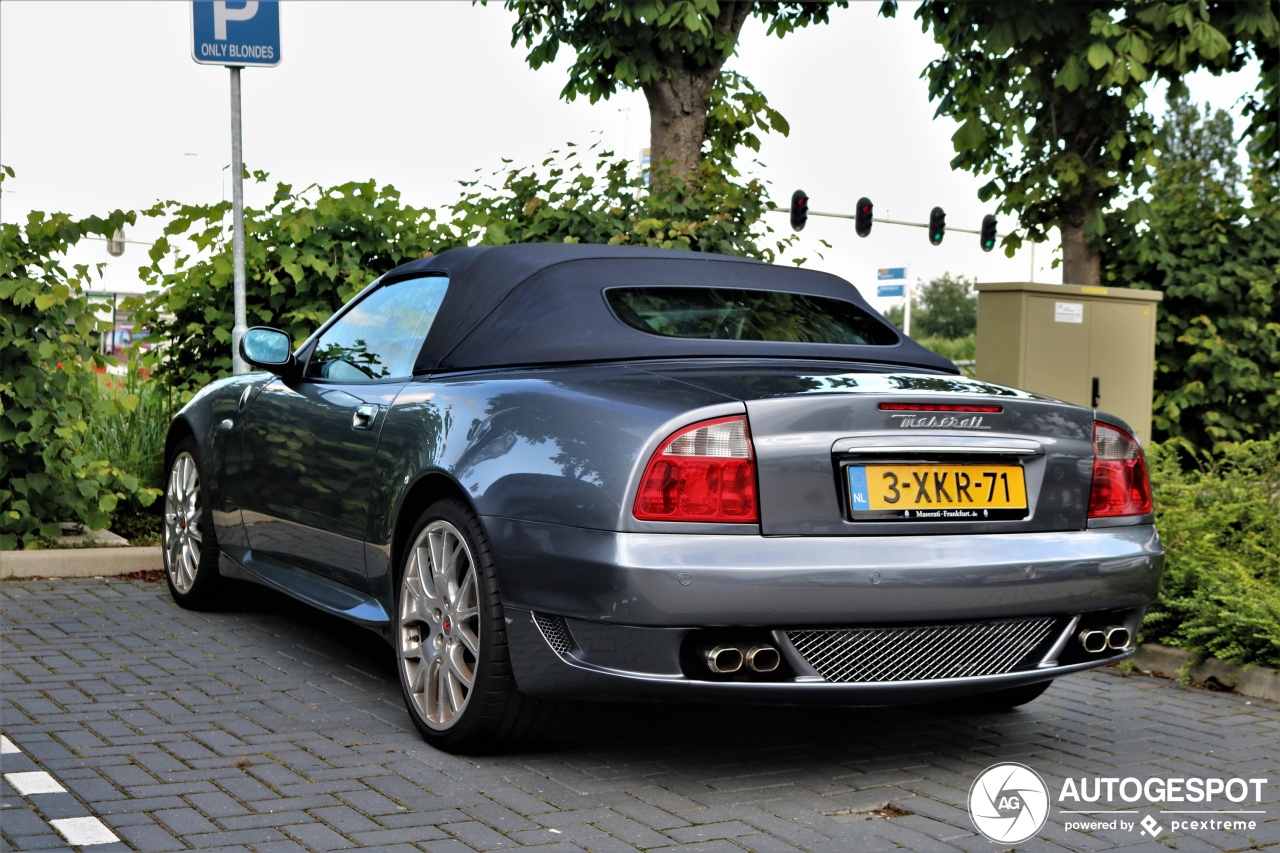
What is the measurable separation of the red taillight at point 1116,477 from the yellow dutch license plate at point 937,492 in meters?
0.32

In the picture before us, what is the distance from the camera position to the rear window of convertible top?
16.4 feet

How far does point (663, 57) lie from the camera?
12.7m

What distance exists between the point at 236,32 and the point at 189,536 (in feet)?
10.0

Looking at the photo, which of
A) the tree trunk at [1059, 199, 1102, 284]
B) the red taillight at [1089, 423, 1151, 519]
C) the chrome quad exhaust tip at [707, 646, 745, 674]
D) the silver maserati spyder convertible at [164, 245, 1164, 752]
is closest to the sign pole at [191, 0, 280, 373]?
the silver maserati spyder convertible at [164, 245, 1164, 752]

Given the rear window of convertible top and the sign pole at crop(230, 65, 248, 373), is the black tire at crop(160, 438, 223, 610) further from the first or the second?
the rear window of convertible top

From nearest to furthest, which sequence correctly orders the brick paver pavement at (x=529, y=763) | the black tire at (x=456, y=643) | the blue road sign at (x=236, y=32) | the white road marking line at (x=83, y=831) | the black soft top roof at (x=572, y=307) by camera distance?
the white road marking line at (x=83, y=831)
the brick paver pavement at (x=529, y=763)
the black tire at (x=456, y=643)
the black soft top roof at (x=572, y=307)
the blue road sign at (x=236, y=32)

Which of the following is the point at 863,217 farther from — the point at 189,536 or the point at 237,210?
the point at 189,536

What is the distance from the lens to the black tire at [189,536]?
6.71 m

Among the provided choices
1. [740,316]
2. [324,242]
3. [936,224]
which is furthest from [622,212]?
[936,224]

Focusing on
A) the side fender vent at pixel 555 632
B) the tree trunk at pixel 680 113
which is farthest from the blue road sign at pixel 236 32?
the side fender vent at pixel 555 632

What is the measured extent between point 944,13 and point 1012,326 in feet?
11.1

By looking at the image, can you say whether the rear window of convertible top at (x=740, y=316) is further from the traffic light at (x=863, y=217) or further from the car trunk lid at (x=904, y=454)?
the traffic light at (x=863, y=217)

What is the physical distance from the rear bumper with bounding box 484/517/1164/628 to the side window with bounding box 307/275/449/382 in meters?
1.25

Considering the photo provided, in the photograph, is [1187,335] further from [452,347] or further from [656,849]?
[656,849]
